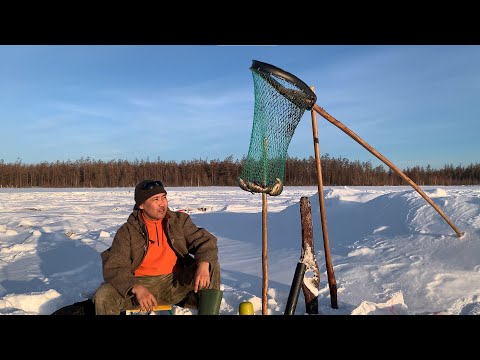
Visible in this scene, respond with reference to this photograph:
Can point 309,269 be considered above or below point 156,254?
below

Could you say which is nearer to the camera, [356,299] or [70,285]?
[356,299]

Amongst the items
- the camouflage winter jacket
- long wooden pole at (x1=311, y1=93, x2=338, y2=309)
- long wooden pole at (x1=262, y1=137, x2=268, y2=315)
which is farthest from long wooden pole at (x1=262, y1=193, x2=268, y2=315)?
long wooden pole at (x1=311, y1=93, x2=338, y2=309)

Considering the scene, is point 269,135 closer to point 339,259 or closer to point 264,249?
point 264,249

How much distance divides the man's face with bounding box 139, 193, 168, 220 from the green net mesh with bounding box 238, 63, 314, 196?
0.67 m

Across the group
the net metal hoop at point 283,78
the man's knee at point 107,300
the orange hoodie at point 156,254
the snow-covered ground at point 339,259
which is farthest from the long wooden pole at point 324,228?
the man's knee at point 107,300

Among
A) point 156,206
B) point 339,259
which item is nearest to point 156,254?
point 156,206

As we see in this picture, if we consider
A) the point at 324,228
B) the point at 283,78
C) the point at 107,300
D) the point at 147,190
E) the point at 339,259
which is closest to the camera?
the point at 107,300

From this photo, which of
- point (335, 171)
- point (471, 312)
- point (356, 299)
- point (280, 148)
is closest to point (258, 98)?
Answer: point (280, 148)

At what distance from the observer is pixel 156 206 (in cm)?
350

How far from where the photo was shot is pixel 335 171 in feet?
84.9

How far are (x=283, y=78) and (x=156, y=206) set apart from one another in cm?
144

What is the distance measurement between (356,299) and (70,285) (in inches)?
131
